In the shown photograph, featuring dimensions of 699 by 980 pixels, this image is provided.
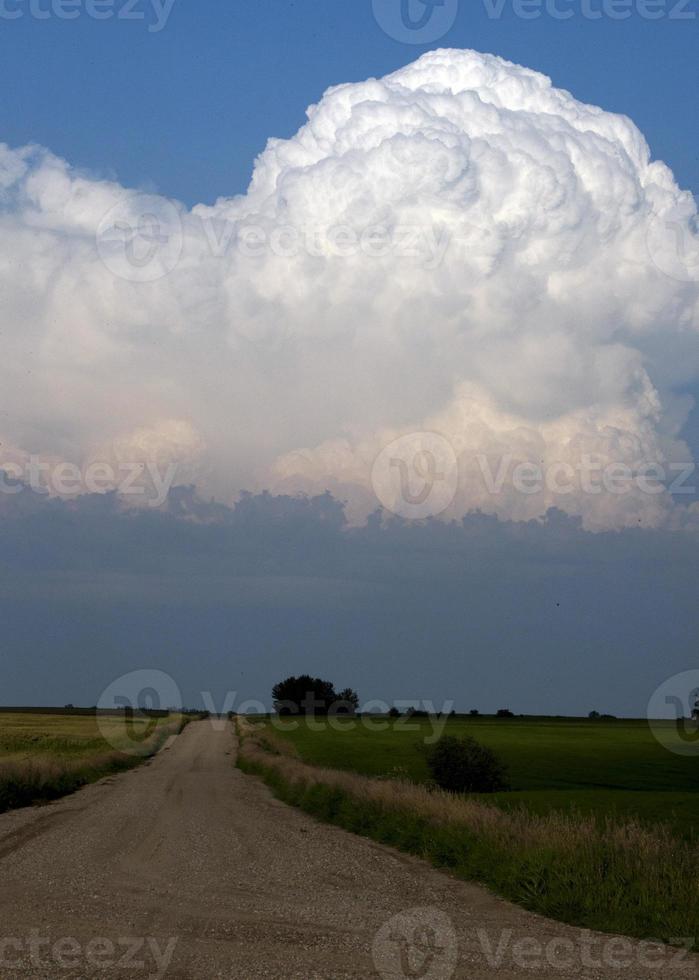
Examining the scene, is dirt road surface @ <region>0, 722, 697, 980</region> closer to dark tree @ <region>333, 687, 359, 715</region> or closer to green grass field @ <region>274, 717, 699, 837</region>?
green grass field @ <region>274, 717, 699, 837</region>

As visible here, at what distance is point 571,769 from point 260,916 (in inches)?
1656

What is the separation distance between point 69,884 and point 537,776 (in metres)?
36.2

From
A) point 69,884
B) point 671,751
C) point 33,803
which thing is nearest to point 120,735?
point 671,751

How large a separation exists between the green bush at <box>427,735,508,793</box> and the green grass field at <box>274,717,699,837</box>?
100 cm

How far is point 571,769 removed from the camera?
52.3 m

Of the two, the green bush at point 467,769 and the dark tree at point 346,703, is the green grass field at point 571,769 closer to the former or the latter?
the green bush at point 467,769

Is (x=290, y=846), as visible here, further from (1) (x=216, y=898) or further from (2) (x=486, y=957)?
(2) (x=486, y=957)

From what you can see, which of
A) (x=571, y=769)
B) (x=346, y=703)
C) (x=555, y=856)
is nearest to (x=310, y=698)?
(x=346, y=703)

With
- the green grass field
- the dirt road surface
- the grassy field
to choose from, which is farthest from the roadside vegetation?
the grassy field

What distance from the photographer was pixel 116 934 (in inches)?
467
